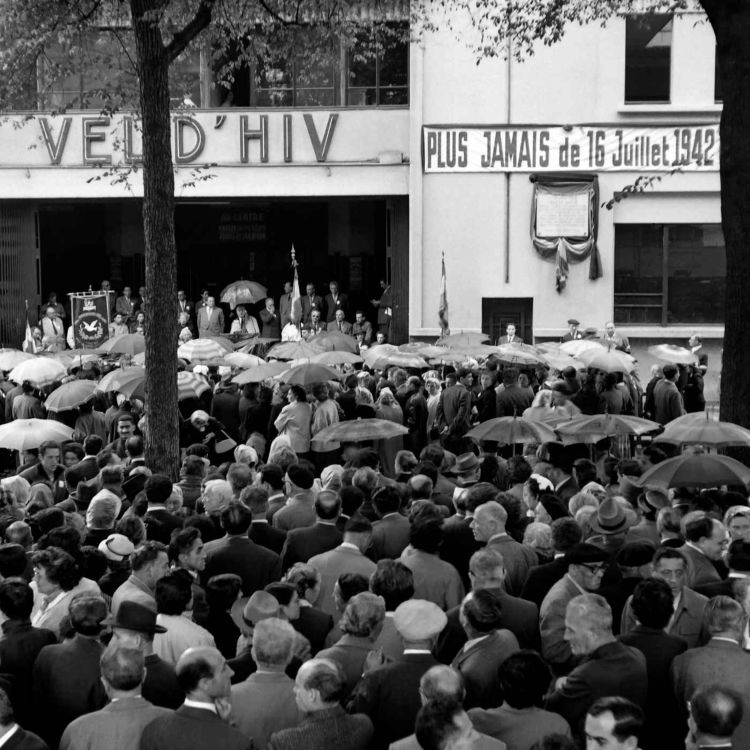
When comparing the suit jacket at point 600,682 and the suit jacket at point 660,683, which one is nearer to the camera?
the suit jacket at point 600,682

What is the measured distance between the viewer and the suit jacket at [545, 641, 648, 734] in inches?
240

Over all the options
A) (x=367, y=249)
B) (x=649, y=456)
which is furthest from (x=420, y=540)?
(x=367, y=249)

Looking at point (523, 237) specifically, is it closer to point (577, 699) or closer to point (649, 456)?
point (649, 456)

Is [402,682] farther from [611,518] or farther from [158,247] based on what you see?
[158,247]

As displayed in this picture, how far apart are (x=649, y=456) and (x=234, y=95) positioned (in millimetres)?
19379

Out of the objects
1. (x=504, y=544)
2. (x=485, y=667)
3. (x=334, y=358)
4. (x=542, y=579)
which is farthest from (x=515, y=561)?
(x=334, y=358)

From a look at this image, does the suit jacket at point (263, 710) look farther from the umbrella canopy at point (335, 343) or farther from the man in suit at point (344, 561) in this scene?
the umbrella canopy at point (335, 343)

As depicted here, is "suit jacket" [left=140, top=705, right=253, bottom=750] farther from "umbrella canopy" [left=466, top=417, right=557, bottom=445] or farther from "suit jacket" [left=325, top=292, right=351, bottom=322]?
"suit jacket" [left=325, top=292, right=351, bottom=322]

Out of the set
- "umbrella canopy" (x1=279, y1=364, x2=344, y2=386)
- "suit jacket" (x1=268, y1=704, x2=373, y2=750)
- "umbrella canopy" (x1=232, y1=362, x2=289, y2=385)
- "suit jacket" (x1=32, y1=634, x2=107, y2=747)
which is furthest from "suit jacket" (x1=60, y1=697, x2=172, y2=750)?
"umbrella canopy" (x1=232, y1=362, x2=289, y2=385)

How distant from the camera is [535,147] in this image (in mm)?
27094

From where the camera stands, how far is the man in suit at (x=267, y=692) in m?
5.92

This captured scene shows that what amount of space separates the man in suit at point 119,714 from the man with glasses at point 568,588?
2375mm

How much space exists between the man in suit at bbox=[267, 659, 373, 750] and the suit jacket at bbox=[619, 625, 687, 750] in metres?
1.81

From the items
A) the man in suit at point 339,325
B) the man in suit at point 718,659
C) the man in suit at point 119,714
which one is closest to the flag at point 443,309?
the man in suit at point 339,325
